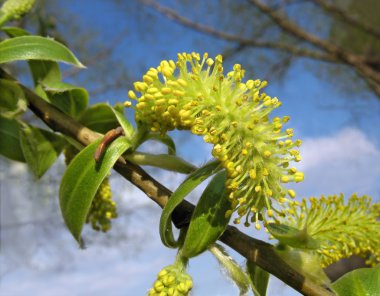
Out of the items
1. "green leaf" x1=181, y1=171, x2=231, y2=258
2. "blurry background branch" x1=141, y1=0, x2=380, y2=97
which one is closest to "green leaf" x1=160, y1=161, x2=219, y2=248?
"green leaf" x1=181, y1=171, x2=231, y2=258

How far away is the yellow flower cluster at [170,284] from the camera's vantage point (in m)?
0.37

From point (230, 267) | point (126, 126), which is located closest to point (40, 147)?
Result: point (126, 126)

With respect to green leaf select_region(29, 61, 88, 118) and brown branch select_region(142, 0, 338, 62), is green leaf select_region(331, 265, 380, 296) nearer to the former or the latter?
green leaf select_region(29, 61, 88, 118)

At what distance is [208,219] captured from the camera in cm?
36

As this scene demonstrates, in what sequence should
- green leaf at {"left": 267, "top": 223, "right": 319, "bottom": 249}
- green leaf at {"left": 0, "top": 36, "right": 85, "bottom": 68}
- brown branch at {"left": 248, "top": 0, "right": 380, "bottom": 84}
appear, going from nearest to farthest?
green leaf at {"left": 267, "top": 223, "right": 319, "bottom": 249} → green leaf at {"left": 0, "top": 36, "right": 85, "bottom": 68} → brown branch at {"left": 248, "top": 0, "right": 380, "bottom": 84}

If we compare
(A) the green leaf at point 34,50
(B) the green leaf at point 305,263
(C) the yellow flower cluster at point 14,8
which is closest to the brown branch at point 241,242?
(B) the green leaf at point 305,263

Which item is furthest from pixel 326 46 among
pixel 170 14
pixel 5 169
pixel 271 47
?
pixel 5 169

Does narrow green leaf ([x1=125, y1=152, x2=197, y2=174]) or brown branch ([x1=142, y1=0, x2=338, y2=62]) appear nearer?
narrow green leaf ([x1=125, y1=152, x2=197, y2=174])

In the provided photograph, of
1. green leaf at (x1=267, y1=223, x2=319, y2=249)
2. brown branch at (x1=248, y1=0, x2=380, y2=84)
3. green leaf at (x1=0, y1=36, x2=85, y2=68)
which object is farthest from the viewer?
brown branch at (x1=248, y1=0, x2=380, y2=84)

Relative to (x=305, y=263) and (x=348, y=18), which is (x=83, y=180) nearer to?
(x=305, y=263)

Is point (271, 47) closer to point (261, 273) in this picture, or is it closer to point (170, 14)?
point (170, 14)

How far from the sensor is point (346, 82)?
3707 mm

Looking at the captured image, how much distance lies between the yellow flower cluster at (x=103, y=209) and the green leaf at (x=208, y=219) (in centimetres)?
12

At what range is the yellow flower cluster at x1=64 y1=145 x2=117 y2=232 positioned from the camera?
1.51 ft
